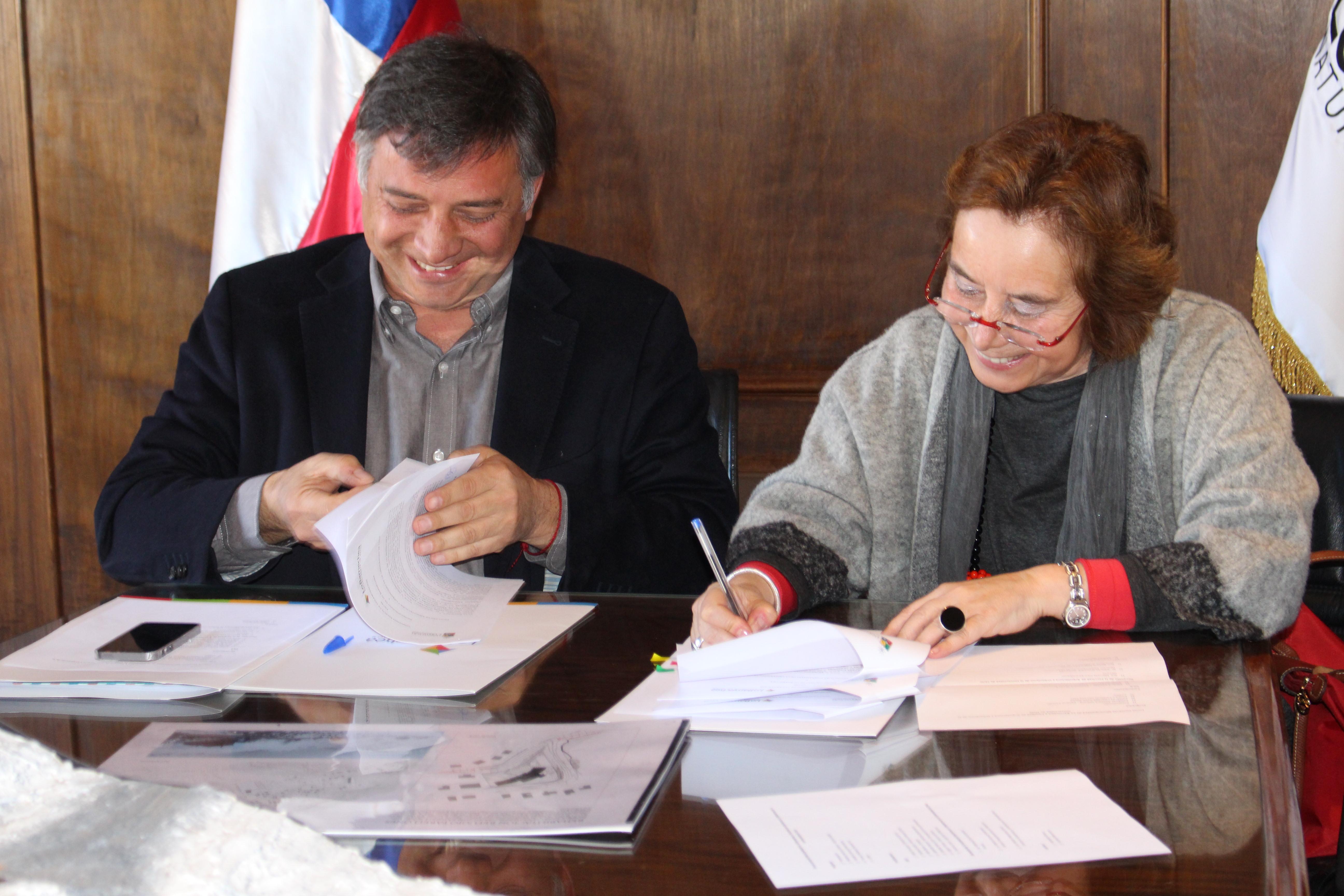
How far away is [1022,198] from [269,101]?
1.76 meters

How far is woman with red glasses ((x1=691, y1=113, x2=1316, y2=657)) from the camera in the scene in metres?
1.32

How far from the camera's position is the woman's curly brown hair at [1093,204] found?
60.4 inches

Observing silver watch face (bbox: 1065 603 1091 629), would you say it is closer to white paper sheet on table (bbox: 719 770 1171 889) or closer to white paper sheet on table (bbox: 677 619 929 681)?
white paper sheet on table (bbox: 677 619 929 681)

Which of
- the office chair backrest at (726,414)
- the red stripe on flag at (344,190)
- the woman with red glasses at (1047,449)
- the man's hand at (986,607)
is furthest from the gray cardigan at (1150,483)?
the red stripe on flag at (344,190)

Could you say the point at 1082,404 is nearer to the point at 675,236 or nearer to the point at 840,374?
the point at 840,374

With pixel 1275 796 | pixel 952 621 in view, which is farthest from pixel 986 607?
pixel 1275 796

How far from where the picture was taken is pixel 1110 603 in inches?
51.6

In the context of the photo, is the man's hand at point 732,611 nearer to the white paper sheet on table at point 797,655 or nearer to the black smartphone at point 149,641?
the white paper sheet on table at point 797,655

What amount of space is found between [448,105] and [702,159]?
1.07m

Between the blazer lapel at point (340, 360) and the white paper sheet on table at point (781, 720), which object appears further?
the blazer lapel at point (340, 360)

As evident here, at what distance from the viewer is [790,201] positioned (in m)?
2.74

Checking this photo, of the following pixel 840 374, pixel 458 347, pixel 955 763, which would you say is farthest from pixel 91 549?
pixel 955 763

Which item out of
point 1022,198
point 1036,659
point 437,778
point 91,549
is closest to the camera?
point 437,778

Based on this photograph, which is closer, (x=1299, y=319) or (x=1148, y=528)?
(x=1148, y=528)
